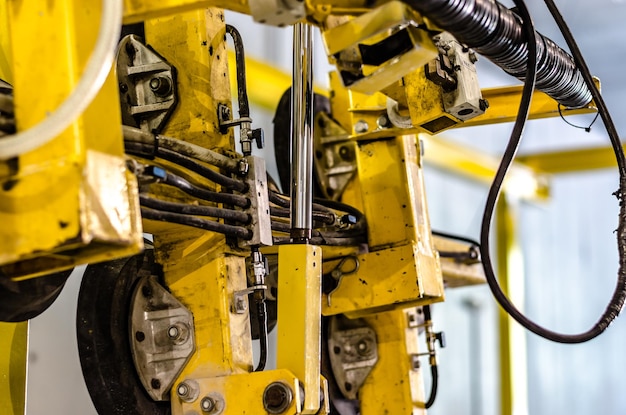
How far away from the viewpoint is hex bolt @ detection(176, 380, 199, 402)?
57.0 inches

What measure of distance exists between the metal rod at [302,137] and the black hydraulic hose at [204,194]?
9 cm

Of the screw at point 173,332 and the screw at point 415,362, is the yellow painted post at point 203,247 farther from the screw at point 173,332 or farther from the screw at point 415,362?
the screw at point 415,362

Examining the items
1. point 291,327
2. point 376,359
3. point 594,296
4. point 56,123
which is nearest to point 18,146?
point 56,123

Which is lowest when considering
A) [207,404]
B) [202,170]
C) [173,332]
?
[207,404]

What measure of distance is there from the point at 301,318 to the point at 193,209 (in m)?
0.24

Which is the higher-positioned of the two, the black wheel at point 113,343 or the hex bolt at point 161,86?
the hex bolt at point 161,86

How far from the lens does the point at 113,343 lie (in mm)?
1549

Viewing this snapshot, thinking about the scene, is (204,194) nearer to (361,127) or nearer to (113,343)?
(113,343)

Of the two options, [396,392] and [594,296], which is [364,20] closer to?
[396,392]

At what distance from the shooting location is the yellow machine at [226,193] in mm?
Result: 1085

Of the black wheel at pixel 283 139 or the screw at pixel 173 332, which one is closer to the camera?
the screw at pixel 173 332

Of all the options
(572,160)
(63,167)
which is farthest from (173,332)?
(572,160)

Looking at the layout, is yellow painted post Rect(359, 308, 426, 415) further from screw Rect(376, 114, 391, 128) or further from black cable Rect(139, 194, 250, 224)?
black cable Rect(139, 194, 250, 224)

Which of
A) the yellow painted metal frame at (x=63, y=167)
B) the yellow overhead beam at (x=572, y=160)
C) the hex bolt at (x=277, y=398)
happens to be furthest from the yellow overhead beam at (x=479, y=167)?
the yellow painted metal frame at (x=63, y=167)
